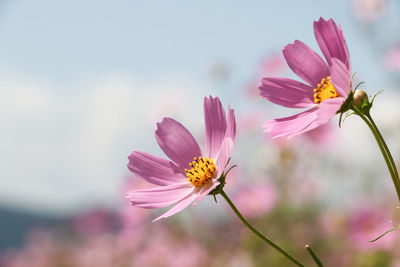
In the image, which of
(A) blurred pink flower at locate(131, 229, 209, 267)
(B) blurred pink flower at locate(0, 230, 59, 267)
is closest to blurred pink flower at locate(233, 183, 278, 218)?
(A) blurred pink flower at locate(131, 229, 209, 267)

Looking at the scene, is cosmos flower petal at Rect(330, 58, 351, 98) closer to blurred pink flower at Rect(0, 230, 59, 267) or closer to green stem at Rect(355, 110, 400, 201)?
green stem at Rect(355, 110, 400, 201)

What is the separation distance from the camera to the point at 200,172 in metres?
0.79

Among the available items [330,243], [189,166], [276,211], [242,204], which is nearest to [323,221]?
[330,243]

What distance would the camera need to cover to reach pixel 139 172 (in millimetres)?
784

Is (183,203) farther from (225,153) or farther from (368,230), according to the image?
(368,230)

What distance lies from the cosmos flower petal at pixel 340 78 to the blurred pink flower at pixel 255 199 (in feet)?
6.67

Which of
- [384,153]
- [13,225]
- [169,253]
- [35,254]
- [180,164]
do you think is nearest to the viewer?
[384,153]

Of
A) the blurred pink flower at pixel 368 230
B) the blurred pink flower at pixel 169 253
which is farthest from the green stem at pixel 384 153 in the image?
the blurred pink flower at pixel 169 253

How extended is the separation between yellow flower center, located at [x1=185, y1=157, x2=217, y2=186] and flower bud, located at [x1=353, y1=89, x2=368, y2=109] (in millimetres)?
227

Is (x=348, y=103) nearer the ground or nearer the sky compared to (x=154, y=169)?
nearer the ground

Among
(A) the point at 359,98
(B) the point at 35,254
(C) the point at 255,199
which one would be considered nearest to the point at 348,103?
(A) the point at 359,98

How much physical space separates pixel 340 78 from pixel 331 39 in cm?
9

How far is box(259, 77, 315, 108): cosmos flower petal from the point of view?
750mm

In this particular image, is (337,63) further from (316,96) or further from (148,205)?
(148,205)
